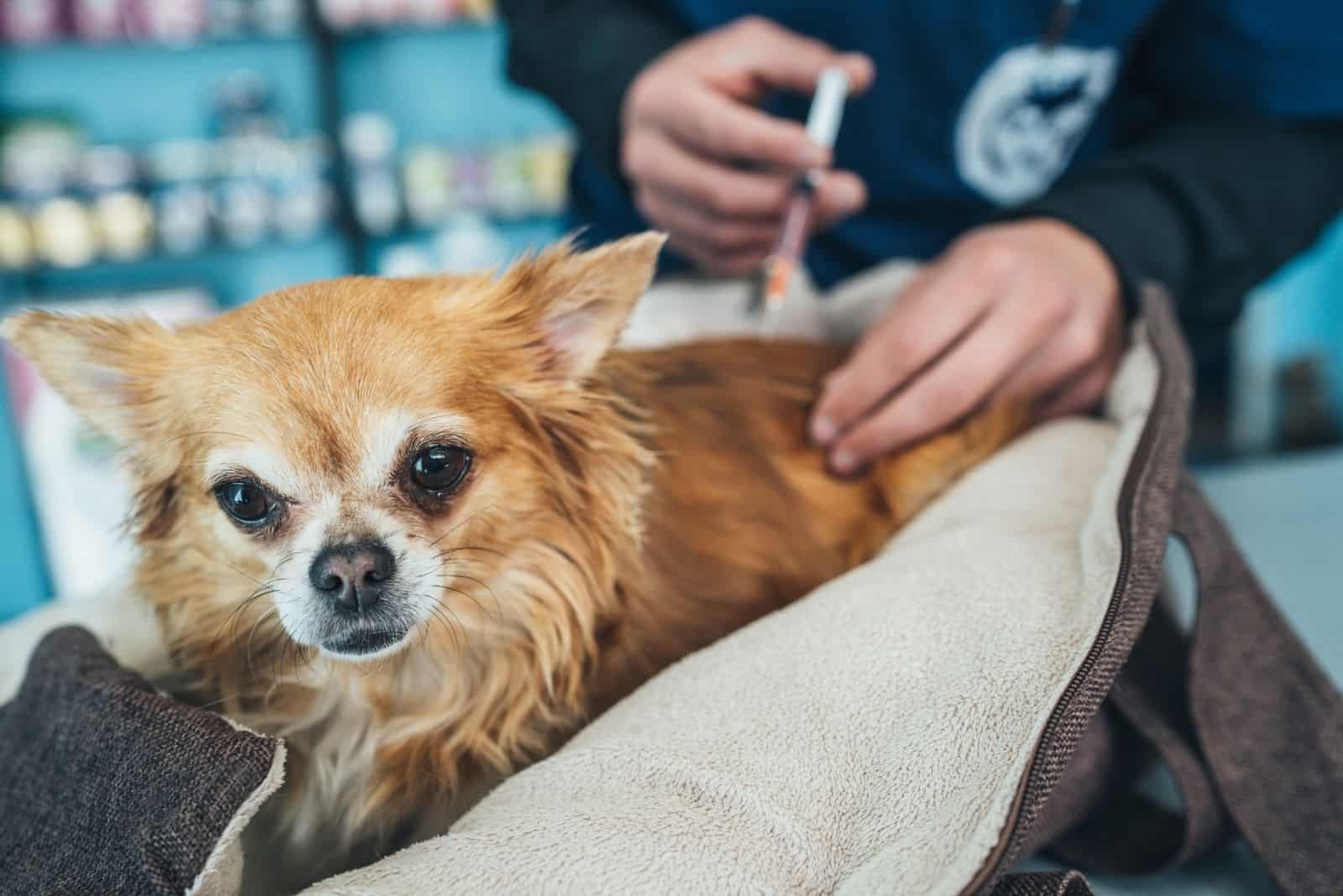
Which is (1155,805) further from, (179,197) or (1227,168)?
(179,197)

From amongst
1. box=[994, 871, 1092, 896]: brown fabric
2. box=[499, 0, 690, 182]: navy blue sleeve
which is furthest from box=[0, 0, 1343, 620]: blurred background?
box=[994, 871, 1092, 896]: brown fabric

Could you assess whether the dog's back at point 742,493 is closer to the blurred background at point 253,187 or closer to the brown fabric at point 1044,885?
the brown fabric at point 1044,885

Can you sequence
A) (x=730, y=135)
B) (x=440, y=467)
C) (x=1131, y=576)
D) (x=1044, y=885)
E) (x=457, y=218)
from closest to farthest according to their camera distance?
(x=1044, y=885)
(x=1131, y=576)
(x=440, y=467)
(x=730, y=135)
(x=457, y=218)

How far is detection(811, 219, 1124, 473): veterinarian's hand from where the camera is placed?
949 millimetres

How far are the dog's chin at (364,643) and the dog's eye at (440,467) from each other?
4.1 inches

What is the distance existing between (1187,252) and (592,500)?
727mm

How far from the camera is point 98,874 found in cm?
54

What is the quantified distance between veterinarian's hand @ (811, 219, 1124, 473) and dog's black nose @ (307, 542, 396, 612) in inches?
19.1

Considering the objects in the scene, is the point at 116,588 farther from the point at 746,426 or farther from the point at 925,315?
the point at 925,315

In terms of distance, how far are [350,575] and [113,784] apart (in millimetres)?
179

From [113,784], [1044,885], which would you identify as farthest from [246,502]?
[1044,885]

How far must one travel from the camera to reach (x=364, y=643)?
2.34 ft

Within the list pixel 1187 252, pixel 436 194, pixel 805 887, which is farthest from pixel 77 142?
pixel 805 887

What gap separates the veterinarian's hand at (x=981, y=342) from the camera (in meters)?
0.95
